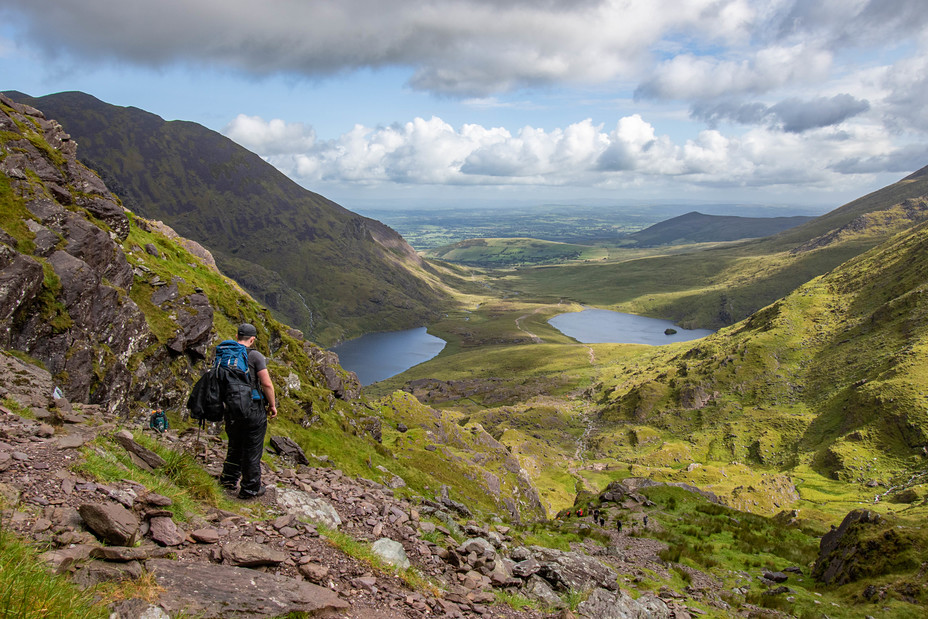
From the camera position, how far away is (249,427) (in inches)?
442

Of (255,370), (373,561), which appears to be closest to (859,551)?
(373,561)

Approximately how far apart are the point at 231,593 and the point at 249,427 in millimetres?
4603

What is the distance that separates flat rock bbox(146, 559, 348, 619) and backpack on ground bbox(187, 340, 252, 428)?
3836mm

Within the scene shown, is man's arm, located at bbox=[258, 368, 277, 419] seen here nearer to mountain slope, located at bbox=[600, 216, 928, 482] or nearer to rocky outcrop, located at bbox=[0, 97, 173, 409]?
rocky outcrop, located at bbox=[0, 97, 173, 409]

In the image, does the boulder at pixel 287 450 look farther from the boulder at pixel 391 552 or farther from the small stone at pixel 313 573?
the small stone at pixel 313 573

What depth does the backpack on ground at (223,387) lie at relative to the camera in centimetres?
1072

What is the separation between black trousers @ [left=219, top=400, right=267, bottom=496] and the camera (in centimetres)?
1112

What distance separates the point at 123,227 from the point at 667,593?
38.3m

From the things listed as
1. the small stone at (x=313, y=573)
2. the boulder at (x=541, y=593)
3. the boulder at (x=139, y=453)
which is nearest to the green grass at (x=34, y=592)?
the small stone at (x=313, y=573)

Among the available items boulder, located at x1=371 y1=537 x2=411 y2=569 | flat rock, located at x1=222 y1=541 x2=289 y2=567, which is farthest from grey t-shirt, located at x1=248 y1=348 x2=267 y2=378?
boulder, located at x1=371 y1=537 x2=411 y2=569

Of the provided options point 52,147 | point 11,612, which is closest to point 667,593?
point 11,612

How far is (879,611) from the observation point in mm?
16797

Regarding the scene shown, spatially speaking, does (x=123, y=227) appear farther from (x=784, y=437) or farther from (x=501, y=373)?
(x=501, y=373)

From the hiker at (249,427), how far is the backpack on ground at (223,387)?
0.11 metres
